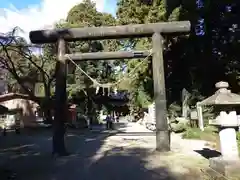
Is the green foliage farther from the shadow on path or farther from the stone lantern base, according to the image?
the stone lantern base

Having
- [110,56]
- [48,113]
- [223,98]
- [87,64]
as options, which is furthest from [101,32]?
[87,64]

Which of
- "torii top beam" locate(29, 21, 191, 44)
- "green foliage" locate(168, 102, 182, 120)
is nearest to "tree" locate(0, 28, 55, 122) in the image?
"green foliage" locate(168, 102, 182, 120)

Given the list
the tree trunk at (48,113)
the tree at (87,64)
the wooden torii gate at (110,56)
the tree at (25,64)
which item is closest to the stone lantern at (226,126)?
the wooden torii gate at (110,56)

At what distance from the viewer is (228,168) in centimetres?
691

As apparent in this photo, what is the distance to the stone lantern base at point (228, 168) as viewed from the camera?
6.82m

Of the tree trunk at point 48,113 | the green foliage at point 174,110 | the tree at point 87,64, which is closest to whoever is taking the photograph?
the green foliage at point 174,110

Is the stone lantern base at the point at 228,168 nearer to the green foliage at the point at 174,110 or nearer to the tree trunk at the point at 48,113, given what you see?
the green foliage at the point at 174,110

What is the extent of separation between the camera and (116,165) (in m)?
8.67

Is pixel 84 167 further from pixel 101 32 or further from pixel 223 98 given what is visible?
pixel 101 32

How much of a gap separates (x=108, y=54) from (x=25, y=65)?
75.8 feet

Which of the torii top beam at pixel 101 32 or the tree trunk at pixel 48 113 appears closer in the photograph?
the torii top beam at pixel 101 32

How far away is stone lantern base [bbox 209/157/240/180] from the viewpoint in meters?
6.82

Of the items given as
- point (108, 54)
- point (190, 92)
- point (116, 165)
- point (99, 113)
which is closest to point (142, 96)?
point (190, 92)

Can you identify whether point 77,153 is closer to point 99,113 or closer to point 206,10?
point 206,10
